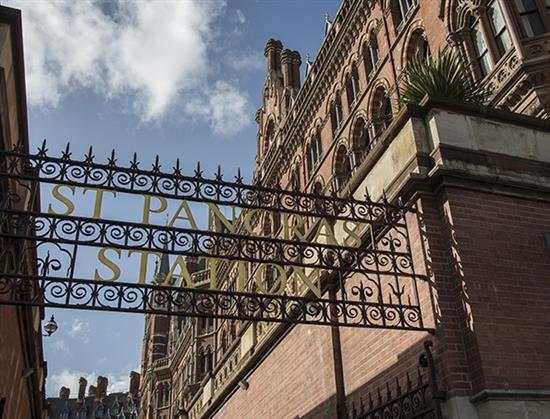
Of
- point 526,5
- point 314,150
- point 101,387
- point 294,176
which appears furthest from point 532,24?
point 101,387

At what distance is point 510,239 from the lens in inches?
289

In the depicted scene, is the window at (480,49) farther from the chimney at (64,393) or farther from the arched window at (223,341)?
the chimney at (64,393)

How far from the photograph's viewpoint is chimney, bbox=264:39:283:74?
3806 cm

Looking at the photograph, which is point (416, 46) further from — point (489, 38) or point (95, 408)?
point (95, 408)

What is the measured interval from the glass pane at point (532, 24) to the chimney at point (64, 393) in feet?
359

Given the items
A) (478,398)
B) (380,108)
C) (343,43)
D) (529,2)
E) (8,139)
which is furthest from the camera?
(343,43)

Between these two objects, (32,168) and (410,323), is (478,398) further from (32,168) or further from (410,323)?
(32,168)

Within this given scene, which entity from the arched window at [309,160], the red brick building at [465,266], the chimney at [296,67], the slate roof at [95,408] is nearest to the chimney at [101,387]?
the slate roof at [95,408]

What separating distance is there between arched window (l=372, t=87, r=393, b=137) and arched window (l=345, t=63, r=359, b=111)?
2.05 metres

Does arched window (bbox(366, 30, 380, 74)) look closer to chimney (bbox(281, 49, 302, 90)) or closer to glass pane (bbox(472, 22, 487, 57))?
glass pane (bbox(472, 22, 487, 57))

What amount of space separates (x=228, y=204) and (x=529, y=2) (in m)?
11.1

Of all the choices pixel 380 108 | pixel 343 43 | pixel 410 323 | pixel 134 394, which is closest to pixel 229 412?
pixel 410 323

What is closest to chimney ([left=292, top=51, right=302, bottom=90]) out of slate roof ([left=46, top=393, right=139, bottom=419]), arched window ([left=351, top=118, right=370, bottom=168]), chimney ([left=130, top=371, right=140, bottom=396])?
arched window ([left=351, top=118, right=370, bottom=168])

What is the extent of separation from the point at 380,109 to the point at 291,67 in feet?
47.6
